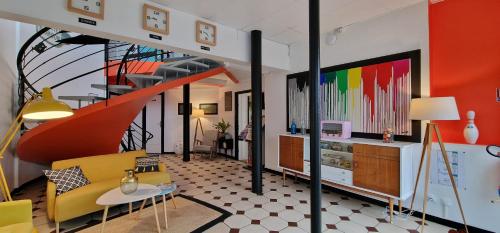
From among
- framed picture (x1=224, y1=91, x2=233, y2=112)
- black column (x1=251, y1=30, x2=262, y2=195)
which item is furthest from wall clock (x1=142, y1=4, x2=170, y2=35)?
framed picture (x1=224, y1=91, x2=233, y2=112)

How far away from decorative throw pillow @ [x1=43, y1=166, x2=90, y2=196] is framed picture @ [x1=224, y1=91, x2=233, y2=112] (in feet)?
15.2

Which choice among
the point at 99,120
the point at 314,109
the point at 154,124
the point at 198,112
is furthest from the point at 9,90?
the point at 314,109

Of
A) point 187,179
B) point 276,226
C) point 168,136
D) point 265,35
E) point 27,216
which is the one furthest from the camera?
point 168,136

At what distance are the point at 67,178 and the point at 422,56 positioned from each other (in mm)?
5175

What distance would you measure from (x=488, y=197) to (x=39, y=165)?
7826 mm

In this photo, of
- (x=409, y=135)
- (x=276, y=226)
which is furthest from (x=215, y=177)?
(x=409, y=135)

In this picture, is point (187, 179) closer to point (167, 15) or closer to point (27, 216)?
point (27, 216)

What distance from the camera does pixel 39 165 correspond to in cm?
499

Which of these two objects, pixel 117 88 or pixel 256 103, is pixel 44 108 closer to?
pixel 117 88

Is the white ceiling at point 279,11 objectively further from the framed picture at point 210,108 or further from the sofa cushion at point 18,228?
the framed picture at point 210,108

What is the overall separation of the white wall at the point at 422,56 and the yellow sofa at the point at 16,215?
14.8 feet

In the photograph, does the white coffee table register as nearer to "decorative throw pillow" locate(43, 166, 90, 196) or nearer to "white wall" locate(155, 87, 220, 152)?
"decorative throw pillow" locate(43, 166, 90, 196)

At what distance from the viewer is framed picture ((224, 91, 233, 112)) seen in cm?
739

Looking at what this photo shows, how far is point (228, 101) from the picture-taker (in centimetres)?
752
